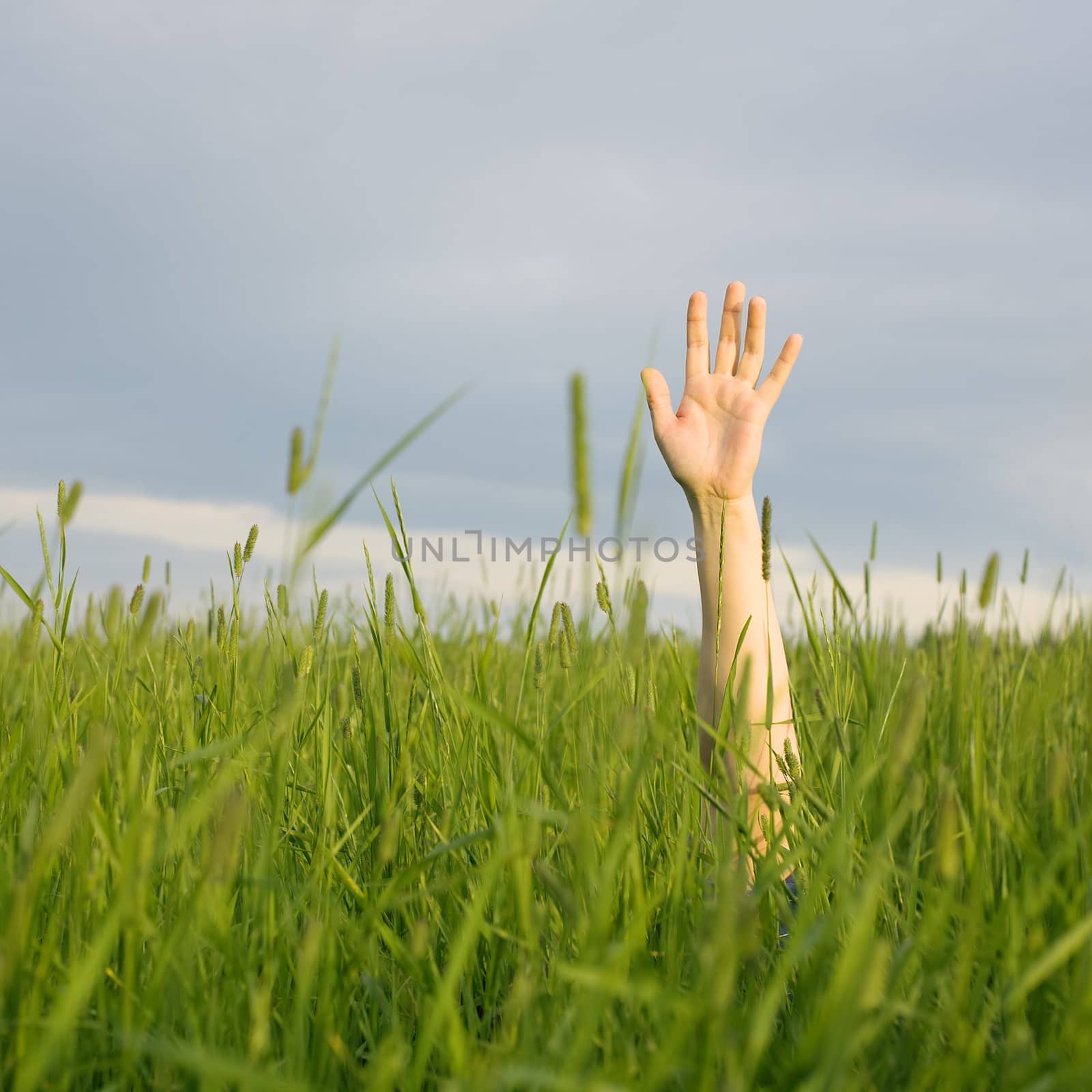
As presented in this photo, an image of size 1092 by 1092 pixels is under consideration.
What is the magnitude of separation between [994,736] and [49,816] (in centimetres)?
237

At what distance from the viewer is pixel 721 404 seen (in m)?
2.88

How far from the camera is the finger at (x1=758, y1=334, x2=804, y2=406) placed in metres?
2.89

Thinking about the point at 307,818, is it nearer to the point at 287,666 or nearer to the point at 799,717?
the point at 287,666

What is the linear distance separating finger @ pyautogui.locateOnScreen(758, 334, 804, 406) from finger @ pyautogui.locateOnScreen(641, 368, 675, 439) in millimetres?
276

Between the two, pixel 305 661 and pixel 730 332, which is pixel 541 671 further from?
pixel 730 332

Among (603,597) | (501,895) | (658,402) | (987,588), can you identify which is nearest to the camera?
(501,895)

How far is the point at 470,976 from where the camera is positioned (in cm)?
141

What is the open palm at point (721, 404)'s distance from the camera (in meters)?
2.72

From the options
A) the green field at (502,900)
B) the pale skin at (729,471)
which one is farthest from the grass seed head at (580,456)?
the pale skin at (729,471)

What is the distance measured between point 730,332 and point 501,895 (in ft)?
6.61

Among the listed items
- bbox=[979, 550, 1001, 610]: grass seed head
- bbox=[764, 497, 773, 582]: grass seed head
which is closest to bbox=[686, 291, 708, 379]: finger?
bbox=[979, 550, 1001, 610]: grass seed head

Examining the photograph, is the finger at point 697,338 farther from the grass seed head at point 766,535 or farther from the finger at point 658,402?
the grass seed head at point 766,535

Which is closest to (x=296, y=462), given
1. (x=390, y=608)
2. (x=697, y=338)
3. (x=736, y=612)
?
(x=390, y=608)

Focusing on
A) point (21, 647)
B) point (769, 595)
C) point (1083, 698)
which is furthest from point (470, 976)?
point (1083, 698)
